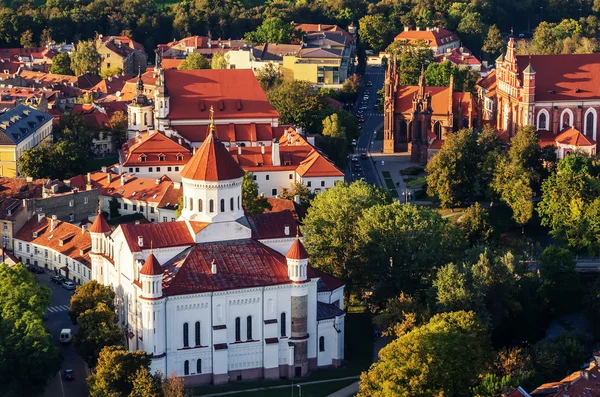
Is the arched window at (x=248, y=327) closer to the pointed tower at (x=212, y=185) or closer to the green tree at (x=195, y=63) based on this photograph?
the pointed tower at (x=212, y=185)

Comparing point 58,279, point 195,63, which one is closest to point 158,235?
point 58,279

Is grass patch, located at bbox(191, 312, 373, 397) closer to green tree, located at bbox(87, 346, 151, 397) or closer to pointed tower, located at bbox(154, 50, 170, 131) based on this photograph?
green tree, located at bbox(87, 346, 151, 397)

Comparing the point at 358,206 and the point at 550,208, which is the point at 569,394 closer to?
the point at 358,206

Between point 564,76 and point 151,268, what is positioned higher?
point 564,76

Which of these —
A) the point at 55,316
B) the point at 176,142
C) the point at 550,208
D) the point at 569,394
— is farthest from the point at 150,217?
the point at 569,394

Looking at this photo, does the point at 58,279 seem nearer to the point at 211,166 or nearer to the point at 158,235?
the point at 158,235

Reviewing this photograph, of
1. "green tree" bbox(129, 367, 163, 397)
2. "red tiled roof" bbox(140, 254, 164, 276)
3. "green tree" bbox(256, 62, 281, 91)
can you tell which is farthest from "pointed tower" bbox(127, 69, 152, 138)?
"green tree" bbox(129, 367, 163, 397)
